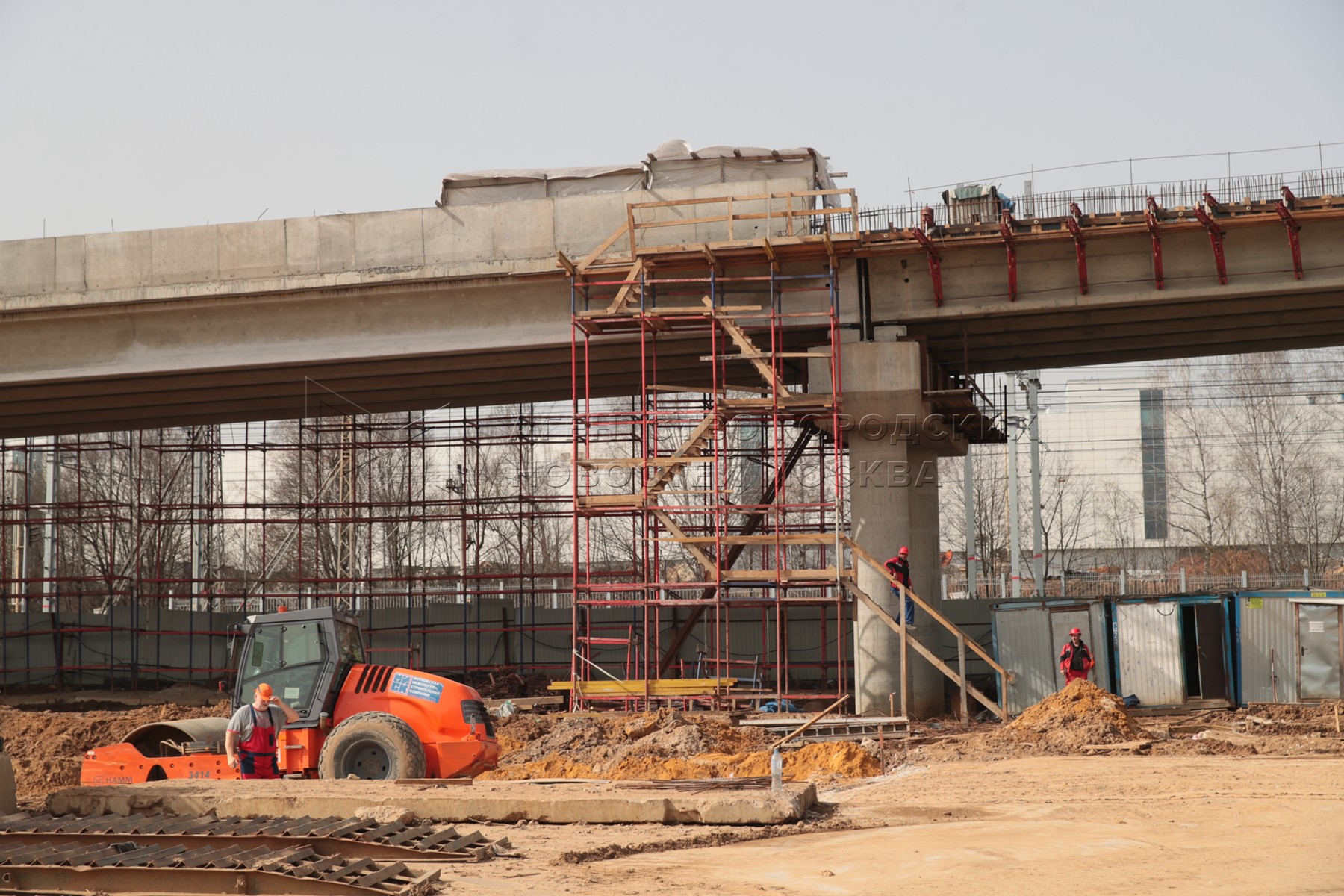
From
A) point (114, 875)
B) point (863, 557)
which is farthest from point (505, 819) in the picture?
point (863, 557)

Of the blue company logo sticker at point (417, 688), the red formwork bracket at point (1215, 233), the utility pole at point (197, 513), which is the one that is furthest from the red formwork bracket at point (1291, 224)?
the utility pole at point (197, 513)

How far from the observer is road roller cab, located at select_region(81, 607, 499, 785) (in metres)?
13.5

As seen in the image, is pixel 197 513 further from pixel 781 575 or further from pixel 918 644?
pixel 918 644

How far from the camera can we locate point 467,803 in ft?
35.5

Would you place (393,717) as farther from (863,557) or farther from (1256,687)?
(1256,687)

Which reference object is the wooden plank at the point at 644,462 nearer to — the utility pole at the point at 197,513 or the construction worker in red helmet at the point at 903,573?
the construction worker in red helmet at the point at 903,573

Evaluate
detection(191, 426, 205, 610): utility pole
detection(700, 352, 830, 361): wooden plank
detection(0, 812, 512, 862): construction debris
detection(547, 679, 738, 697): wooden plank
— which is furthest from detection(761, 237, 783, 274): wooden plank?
detection(191, 426, 205, 610): utility pole

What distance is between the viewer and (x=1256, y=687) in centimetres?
2089

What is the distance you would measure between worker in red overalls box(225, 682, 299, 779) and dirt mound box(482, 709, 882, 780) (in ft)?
10.0

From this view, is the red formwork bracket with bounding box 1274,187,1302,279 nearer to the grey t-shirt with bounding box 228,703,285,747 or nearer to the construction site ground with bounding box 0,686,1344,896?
the construction site ground with bounding box 0,686,1344,896

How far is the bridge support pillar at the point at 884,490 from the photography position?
20.8 meters

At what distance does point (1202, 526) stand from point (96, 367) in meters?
49.9

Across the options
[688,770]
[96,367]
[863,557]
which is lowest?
[688,770]

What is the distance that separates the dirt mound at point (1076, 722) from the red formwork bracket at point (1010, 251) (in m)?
6.74
